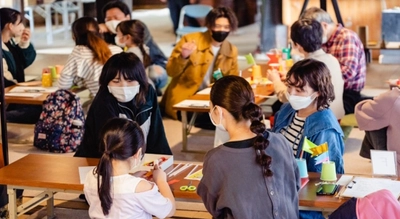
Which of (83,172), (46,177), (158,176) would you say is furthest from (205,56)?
(158,176)

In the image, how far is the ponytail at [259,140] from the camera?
313cm

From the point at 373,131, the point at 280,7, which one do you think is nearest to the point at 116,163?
the point at 373,131

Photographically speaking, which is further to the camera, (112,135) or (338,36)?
(338,36)

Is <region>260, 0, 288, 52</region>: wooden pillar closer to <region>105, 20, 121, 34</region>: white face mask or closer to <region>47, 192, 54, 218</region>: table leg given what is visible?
<region>105, 20, 121, 34</region>: white face mask

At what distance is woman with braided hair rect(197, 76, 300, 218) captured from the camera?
3162 millimetres

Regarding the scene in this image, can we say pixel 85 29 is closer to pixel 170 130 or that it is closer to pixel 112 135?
pixel 170 130

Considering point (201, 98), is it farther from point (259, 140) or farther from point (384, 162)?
point (259, 140)

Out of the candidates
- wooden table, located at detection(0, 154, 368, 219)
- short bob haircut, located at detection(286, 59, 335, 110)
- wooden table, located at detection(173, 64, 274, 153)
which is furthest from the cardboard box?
wooden table, located at detection(173, 64, 274, 153)

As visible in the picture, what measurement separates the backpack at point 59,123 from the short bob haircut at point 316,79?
3076 millimetres

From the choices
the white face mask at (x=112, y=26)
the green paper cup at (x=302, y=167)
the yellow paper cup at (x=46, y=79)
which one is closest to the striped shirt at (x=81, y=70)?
the yellow paper cup at (x=46, y=79)

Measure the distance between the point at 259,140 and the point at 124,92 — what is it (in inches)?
60.7

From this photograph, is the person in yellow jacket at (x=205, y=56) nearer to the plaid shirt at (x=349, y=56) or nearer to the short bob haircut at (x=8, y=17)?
the plaid shirt at (x=349, y=56)

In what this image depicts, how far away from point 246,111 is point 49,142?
3.99 meters

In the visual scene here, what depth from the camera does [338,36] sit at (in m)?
6.85
